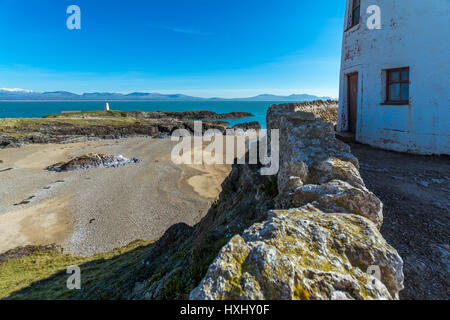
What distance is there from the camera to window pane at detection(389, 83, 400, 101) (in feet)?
30.1

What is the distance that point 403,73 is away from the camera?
8.91 m

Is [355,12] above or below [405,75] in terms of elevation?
above

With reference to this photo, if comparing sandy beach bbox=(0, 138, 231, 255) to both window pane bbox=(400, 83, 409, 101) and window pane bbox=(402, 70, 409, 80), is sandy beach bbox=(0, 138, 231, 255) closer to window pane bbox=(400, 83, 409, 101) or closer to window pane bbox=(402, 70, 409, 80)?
window pane bbox=(400, 83, 409, 101)

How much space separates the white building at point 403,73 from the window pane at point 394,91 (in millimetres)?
29

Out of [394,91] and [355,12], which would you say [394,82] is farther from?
[355,12]

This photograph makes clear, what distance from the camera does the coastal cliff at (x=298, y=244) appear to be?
178 centimetres

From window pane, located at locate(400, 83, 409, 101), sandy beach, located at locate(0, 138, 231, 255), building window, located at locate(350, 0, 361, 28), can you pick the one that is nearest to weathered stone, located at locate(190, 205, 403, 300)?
window pane, located at locate(400, 83, 409, 101)

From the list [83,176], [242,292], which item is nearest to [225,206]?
[242,292]

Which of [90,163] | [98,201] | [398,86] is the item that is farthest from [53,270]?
[90,163]

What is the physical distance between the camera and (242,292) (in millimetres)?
1702

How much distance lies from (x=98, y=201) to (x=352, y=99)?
1518cm

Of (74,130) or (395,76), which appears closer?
(395,76)

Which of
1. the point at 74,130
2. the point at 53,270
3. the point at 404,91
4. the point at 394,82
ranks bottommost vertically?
the point at 53,270

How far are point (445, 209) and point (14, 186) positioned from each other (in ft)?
76.9
